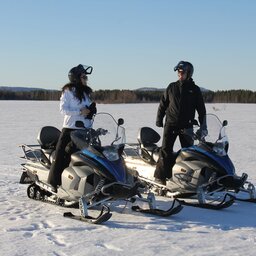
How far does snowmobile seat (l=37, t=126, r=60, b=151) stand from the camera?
6.72 metres

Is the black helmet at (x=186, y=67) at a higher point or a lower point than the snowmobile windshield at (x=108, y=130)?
higher

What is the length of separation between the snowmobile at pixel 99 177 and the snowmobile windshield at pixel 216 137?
93cm

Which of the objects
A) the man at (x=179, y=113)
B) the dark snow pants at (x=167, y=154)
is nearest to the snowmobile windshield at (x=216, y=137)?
the man at (x=179, y=113)

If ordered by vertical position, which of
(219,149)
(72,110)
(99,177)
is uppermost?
(72,110)

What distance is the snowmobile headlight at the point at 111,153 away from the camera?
18.5 feet

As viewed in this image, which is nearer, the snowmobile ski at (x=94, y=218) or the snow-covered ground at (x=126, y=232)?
the snow-covered ground at (x=126, y=232)

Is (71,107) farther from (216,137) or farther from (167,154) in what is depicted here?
(216,137)

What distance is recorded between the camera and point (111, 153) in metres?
5.65

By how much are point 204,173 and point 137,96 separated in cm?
6093

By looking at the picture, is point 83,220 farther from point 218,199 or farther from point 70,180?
point 218,199

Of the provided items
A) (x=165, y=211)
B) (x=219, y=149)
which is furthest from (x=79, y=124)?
(x=219, y=149)

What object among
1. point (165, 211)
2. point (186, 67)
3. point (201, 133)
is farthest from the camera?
point (186, 67)

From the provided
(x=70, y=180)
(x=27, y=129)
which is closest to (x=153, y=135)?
(x=70, y=180)

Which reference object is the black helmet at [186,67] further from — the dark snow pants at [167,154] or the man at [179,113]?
the dark snow pants at [167,154]
